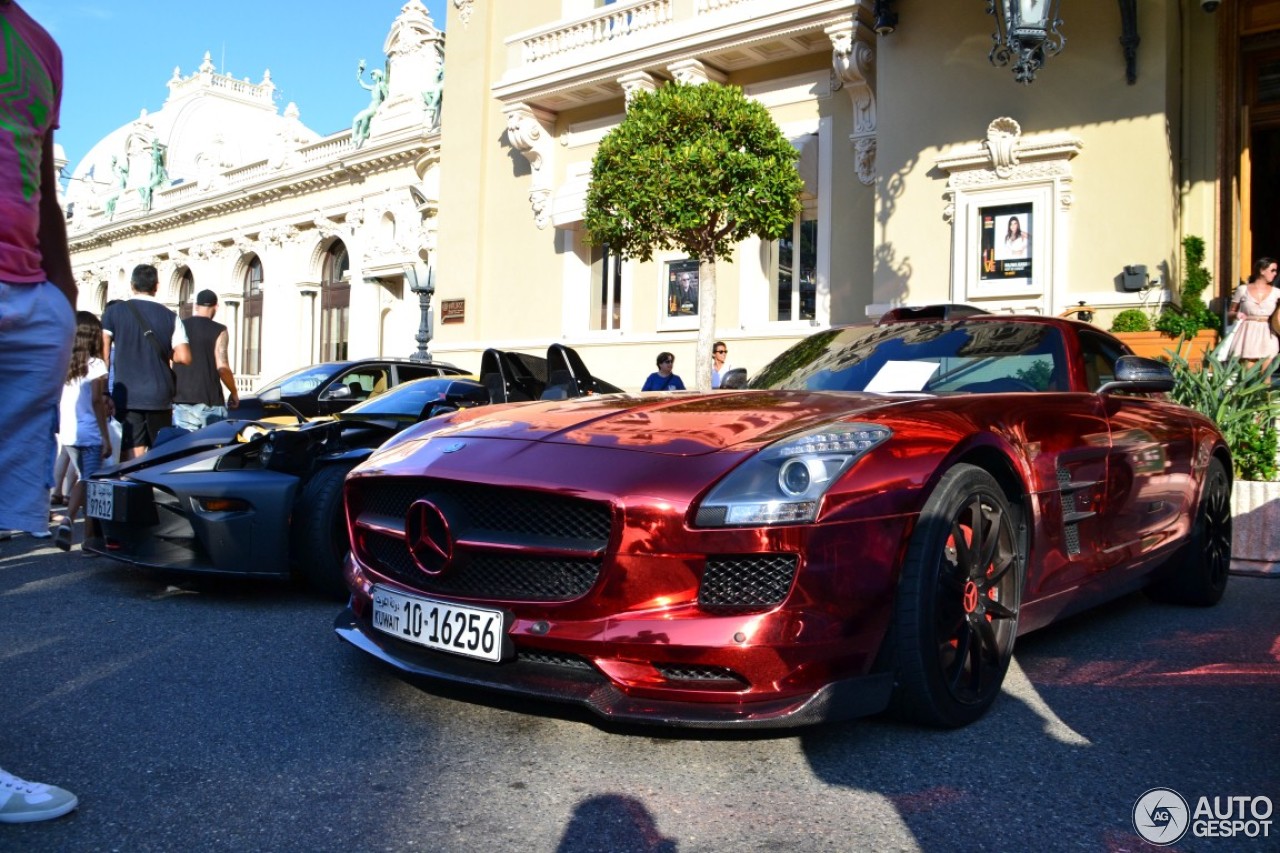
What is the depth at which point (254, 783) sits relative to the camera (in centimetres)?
244

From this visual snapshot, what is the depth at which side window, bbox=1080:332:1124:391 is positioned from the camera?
4.00 meters

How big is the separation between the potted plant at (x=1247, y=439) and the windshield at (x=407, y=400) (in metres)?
4.58

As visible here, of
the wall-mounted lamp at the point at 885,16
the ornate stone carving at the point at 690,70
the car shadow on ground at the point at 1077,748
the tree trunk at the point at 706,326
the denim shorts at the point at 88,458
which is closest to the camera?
the car shadow on ground at the point at 1077,748

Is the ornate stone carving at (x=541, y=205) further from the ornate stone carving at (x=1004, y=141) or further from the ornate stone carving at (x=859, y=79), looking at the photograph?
the ornate stone carving at (x=1004, y=141)

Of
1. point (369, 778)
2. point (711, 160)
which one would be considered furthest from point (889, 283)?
point (369, 778)

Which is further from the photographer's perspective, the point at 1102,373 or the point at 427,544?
the point at 1102,373

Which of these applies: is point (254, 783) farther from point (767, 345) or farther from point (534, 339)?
point (534, 339)

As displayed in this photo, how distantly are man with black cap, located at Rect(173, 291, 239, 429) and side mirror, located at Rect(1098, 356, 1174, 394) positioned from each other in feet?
19.6

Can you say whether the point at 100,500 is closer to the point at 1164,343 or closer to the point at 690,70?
the point at 1164,343

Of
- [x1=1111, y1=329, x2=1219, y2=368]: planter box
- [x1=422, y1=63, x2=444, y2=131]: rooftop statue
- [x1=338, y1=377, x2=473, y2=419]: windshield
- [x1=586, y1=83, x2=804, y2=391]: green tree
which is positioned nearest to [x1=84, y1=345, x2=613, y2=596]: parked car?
[x1=338, y1=377, x2=473, y2=419]: windshield

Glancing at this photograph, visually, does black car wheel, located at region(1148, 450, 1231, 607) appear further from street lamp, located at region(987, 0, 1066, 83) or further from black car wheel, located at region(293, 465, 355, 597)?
street lamp, located at region(987, 0, 1066, 83)

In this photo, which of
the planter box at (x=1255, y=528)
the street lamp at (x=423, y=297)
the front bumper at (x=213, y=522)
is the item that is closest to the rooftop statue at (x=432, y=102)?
the street lamp at (x=423, y=297)

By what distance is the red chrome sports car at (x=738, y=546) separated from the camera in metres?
2.46

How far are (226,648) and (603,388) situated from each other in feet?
13.9
